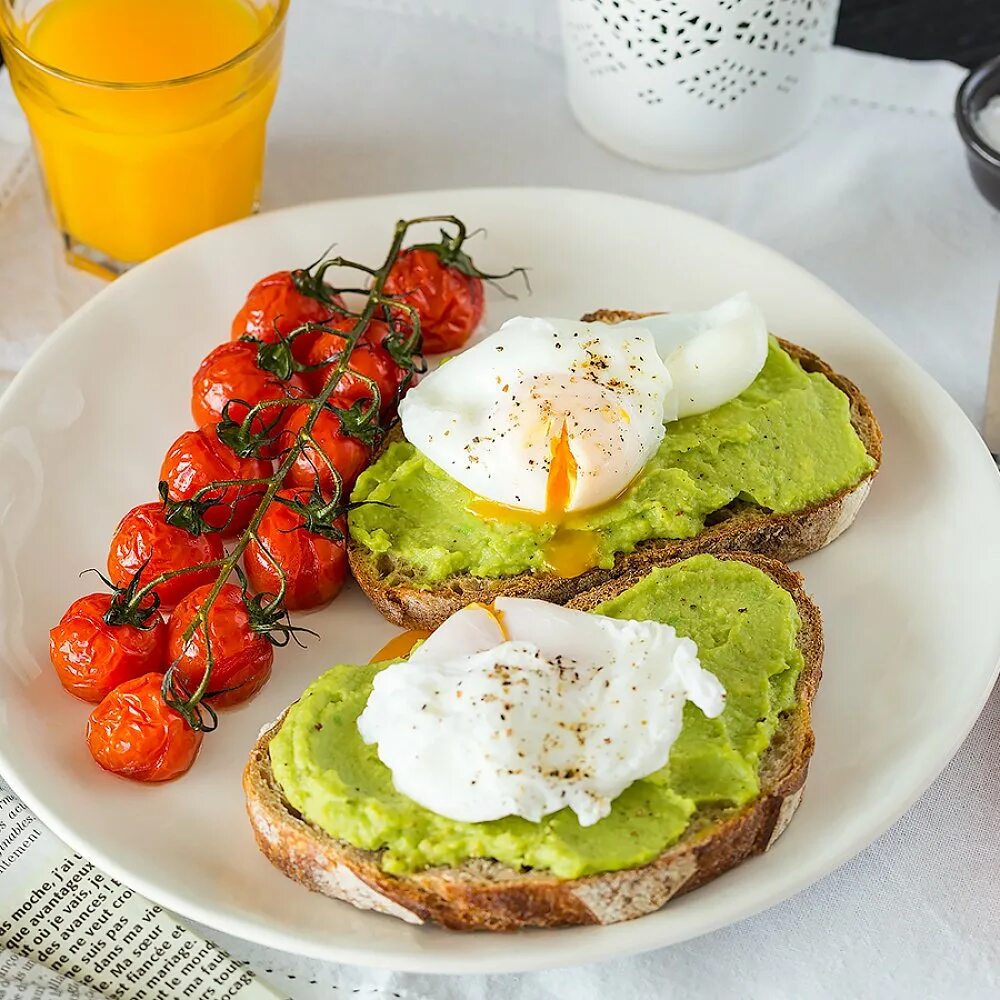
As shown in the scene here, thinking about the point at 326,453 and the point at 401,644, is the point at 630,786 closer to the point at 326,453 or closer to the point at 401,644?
the point at 401,644

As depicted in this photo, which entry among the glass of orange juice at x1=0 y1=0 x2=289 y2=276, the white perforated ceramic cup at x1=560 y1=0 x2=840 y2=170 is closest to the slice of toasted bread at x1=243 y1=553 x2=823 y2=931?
the glass of orange juice at x1=0 y1=0 x2=289 y2=276

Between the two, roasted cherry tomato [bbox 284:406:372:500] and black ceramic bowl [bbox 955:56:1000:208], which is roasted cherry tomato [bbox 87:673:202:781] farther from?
black ceramic bowl [bbox 955:56:1000:208]

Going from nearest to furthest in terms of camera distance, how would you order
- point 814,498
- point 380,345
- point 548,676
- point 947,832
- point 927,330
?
point 548,676 → point 947,832 → point 814,498 → point 380,345 → point 927,330

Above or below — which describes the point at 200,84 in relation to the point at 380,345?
above

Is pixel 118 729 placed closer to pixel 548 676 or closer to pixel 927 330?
pixel 548 676

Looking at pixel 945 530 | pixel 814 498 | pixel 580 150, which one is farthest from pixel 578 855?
pixel 580 150

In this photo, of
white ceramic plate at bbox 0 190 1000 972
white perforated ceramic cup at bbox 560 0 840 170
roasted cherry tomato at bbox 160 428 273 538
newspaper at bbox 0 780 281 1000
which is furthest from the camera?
white perforated ceramic cup at bbox 560 0 840 170
